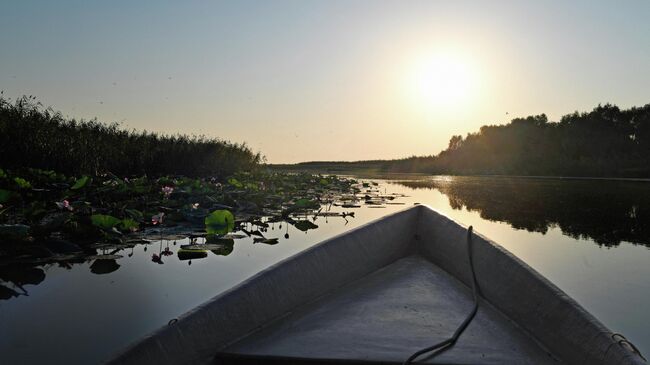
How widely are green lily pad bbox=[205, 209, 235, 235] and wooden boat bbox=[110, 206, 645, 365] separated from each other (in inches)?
87.4

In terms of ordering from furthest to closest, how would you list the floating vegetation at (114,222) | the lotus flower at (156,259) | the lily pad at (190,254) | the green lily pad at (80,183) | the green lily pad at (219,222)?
the green lily pad at (80,183) → the green lily pad at (219,222) → the lily pad at (190,254) → the lotus flower at (156,259) → the floating vegetation at (114,222)

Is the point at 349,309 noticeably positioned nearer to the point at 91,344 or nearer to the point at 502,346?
the point at 502,346

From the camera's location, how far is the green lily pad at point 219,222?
4938mm

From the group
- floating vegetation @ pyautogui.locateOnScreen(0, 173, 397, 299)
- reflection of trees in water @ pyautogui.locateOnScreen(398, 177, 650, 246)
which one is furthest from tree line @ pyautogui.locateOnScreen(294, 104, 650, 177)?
floating vegetation @ pyautogui.locateOnScreen(0, 173, 397, 299)

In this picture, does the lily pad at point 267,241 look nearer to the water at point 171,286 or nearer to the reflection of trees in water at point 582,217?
the water at point 171,286

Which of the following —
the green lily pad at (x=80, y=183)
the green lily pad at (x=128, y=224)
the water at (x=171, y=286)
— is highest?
the green lily pad at (x=80, y=183)

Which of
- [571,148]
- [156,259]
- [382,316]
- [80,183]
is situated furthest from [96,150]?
[571,148]

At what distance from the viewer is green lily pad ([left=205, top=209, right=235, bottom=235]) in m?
4.94

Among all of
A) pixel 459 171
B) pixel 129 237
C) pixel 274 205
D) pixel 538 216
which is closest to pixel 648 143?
pixel 459 171

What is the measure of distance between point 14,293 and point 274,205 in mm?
5423

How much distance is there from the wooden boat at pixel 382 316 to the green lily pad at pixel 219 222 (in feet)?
7.28

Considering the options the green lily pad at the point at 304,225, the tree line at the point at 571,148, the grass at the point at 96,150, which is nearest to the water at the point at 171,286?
the green lily pad at the point at 304,225

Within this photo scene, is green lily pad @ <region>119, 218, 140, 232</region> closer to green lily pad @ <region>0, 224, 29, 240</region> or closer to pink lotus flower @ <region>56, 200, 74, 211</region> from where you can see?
pink lotus flower @ <region>56, 200, 74, 211</region>

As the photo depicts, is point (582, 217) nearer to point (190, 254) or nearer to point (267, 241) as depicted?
point (267, 241)
